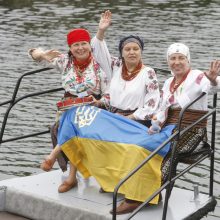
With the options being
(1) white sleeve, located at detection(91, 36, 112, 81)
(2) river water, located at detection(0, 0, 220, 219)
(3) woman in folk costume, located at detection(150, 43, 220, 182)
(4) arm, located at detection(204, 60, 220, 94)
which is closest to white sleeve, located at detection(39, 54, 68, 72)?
(1) white sleeve, located at detection(91, 36, 112, 81)

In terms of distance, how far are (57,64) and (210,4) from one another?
69.6ft

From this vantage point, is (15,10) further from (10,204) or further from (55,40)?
(10,204)

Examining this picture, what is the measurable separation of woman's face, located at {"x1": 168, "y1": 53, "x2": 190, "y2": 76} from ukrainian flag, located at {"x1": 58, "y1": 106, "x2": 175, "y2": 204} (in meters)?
0.53

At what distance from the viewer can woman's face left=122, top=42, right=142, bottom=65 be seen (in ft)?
23.5

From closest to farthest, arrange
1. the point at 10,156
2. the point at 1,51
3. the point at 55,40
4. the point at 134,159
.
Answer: the point at 134,159 → the point at 10,156 → the point at 1,51 → the point at 55,40

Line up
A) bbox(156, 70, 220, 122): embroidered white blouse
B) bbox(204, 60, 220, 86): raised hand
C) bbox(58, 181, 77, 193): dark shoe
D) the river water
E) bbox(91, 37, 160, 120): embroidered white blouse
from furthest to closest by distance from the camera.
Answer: the river water
bbox(58, 181, 77, 193): dark shoe
bbox(91, 37, 160, 120): embroidered white blouse
bbox(156, 70, 220, 122): embroidered white blouse
bbox(204, 60, 220, 86): raised hand

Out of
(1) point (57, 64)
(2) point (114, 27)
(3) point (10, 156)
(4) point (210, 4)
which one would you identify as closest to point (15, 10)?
(2) point (114, 27)

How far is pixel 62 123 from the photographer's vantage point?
724cm

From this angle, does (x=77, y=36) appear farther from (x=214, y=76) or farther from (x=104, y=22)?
(x=214, y=76)

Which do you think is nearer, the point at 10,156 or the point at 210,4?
the point at 10,156

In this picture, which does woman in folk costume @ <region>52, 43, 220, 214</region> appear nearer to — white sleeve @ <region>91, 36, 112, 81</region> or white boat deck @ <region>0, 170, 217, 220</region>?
white boat deck @ <region>0, 170, 217, 220</region>

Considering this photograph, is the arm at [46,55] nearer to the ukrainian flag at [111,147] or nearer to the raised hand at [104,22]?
the raised hand at [104,22]

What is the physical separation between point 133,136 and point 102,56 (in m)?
1.15

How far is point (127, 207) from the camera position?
6.79 metres
